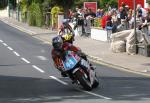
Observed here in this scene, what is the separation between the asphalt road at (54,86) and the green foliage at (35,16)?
24.9 meters

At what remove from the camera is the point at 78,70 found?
15180mm

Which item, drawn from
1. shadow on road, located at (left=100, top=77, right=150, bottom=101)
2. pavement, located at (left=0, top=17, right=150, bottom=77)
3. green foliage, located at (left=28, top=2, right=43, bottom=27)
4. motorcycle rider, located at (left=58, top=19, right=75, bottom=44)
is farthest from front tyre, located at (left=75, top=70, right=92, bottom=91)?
green foliage, located at (left=28, top=2, right=43, bottom=27)

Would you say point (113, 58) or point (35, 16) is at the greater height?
point (35, 16)

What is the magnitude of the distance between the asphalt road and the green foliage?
81.6 feet

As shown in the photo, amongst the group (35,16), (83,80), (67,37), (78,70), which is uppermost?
(67,37)

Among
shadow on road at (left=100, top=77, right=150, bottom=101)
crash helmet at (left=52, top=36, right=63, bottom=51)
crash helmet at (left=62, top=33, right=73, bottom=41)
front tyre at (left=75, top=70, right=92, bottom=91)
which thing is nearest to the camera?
shadow on road at (left=100, top=77, right=150, bottom=101)

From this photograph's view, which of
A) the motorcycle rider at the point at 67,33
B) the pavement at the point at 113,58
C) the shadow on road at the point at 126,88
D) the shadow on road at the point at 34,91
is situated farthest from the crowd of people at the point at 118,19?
the shadow on road at the point at 34,91

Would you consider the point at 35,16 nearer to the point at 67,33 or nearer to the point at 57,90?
the point at 67,33

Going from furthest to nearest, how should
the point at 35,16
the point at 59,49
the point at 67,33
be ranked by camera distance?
the point at 35,16
the point at 67,33
the point at 59,49

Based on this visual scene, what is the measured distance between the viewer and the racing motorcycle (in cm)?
1519

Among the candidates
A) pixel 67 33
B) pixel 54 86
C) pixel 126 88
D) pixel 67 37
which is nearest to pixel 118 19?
pixel 67 33

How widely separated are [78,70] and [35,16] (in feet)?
121

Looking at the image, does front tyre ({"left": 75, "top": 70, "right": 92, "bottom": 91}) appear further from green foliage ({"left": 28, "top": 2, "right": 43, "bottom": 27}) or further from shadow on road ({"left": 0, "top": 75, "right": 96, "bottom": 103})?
green foliage ({"left": 28, "top": 2, "right": 43, "bottom": 27})

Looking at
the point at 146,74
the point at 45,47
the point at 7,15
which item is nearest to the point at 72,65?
the point at 146,74
